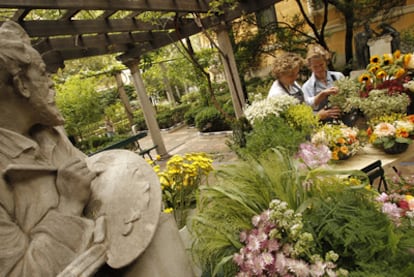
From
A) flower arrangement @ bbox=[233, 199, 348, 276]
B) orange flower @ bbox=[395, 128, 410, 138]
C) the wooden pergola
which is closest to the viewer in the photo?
flower arrangement @ bbox=[233, 199, 348, 276]

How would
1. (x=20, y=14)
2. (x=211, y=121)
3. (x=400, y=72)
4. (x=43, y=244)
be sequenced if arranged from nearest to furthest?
(x=43, y=244) → (x=400, y=72) → (x=20, y=14) → (x=211, y=121)

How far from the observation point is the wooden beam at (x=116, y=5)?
3.32 m

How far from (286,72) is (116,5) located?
2931 mm

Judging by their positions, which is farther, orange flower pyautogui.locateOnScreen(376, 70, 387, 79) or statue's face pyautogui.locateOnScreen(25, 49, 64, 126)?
orange flower pyautogui.locateOnScreen(376, 70, 387, 79)

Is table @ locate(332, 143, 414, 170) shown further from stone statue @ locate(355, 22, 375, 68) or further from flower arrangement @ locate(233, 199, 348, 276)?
stone statue @ locate(355, 22, 375, 68)

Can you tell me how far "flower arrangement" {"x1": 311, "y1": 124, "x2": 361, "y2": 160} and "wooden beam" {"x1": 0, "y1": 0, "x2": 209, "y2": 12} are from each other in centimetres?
356

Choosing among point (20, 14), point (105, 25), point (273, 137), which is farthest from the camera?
point (105, 25)

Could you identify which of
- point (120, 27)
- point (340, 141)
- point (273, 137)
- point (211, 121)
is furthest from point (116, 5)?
point (211, 121)

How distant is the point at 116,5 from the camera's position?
13.4 feet

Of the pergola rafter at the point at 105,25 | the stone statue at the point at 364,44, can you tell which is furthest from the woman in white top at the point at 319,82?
the stone statue at the point at 364,44

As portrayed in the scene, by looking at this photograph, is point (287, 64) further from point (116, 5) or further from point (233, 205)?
point (116, 5)

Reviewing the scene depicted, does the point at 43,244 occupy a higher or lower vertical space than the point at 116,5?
lower

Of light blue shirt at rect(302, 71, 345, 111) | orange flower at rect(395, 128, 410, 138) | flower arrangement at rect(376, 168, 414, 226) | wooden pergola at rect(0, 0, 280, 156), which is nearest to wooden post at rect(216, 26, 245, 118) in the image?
wooden pergola at rect(0, 0, 280, 156)

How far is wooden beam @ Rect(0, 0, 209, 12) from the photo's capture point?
10.9 ft
